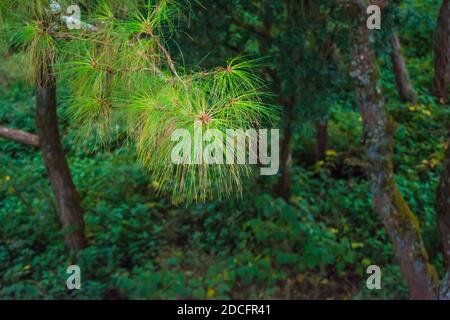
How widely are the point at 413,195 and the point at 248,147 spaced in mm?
4447

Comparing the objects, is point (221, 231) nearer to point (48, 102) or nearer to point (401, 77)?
point (48, 102)

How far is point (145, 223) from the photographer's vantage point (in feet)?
21.3

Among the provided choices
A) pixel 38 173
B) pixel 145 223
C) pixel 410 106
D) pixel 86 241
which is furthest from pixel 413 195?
Answer: pixel 38 173

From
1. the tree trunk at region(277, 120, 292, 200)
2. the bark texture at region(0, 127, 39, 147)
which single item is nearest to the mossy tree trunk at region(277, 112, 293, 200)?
the tree trunk at region(277, 120, 292, 200)

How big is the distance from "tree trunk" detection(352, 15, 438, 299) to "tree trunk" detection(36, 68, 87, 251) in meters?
2.61

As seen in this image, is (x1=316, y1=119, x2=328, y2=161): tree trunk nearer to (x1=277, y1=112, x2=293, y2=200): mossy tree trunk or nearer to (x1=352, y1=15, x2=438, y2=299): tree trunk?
(x1=277, y1=112, x2=293, y2=200): mossy tree trunk

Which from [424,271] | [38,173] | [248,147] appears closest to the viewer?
[248,147]

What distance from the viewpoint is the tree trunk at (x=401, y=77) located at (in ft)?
25.2

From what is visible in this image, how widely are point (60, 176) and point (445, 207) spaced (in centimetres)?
323

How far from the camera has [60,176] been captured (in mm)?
6004

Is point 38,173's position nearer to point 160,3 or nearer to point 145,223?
point 145,223

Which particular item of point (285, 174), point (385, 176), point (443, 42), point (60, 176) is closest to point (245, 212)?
point (285, 174)

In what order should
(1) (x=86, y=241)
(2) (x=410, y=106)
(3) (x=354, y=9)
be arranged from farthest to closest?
(2) (x=410, y=106) < (1) (x=86, y=241) < (3) (x=354, y=9)

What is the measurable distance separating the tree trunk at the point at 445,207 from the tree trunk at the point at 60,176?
10.2 feet
